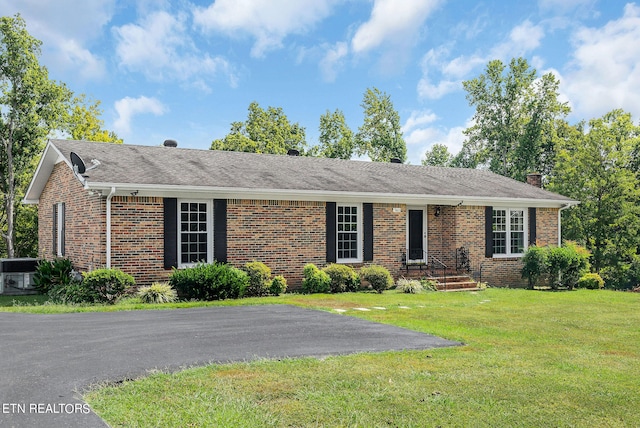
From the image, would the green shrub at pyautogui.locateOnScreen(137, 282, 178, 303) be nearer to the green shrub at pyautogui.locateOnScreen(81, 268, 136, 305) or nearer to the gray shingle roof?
the green shrub at pyautogui.locateOnScreen(81, 268, 136, 305)

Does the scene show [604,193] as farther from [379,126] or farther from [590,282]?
[379,126]

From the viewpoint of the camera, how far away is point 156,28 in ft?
63.6

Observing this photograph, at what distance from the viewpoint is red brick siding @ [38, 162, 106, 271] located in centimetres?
1408

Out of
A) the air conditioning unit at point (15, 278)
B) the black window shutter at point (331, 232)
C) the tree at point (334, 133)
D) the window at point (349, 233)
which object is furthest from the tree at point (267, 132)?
the air conditioning unit at point (15, 278)

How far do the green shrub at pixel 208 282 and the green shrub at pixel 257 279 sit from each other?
2.17 feet

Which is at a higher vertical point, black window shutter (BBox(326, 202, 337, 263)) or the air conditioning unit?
black window shutter (BBox(326, 202, 337, 263))

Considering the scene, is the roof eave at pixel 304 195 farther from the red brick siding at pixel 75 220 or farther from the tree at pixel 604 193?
the tree at pixel 604 193

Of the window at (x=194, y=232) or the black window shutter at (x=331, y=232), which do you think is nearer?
the window at (x=194, y=232)

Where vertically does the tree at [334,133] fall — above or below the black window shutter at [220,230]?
above

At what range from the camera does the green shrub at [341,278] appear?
16094 millimetres

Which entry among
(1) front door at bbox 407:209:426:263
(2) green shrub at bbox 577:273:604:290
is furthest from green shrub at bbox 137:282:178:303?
(2) green shrub at bbox 577:273:604:290

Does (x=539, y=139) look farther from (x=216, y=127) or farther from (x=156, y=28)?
(x=156, y=28)

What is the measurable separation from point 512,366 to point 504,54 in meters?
36.5

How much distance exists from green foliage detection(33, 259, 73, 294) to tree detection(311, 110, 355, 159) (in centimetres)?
2798
